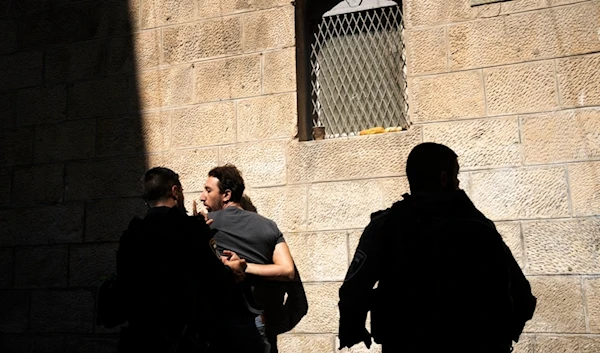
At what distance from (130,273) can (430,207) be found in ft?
4.86

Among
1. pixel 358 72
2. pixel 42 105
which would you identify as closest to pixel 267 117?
pixel 358 72

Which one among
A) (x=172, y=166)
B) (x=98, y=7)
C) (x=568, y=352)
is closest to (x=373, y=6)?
(x=172, y=166)

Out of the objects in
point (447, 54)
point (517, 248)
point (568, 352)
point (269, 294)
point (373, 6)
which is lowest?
point (568, 352)

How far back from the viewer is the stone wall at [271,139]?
3773 mm

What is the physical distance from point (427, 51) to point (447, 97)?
0.37 m

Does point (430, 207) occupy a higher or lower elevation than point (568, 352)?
higher

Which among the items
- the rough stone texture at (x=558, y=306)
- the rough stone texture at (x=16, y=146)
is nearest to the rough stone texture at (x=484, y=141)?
the rough stone texture at (x=558, y=306)

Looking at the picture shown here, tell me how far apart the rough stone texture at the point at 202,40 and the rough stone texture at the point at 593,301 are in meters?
2.88

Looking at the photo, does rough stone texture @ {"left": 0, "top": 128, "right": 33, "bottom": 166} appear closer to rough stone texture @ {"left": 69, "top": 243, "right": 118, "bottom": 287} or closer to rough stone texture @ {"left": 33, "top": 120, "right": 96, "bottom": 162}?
rough stone texture @ {"left": 33, "top": 120, "right": 96, "bottom": 162}

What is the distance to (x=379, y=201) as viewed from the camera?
13.4 ft

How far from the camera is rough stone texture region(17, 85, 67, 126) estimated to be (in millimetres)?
4973

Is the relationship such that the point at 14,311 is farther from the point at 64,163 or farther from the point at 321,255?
the point at 321,255

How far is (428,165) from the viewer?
8.88 feet

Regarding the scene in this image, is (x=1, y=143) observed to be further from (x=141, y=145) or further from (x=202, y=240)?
(x=202, y=240)
